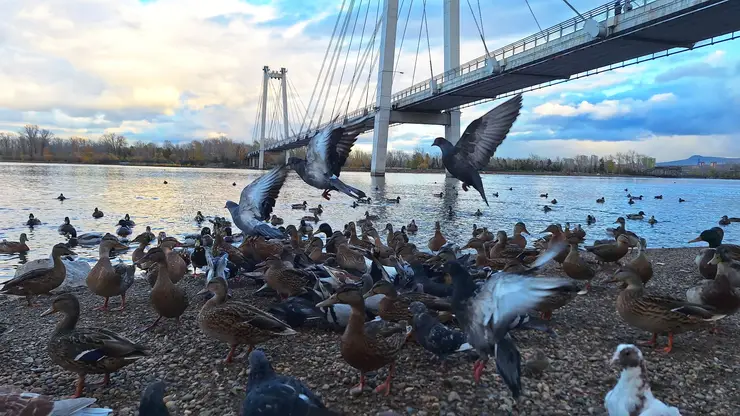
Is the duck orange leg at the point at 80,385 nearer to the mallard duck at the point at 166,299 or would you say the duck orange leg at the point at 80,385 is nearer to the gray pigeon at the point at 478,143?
the mallard duck at the point at 166,299

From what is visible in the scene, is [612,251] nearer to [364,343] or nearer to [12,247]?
[364,343]

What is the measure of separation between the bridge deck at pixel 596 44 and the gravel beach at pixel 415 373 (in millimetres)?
13175

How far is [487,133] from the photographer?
29.0 ft

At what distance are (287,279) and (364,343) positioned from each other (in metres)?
3.09

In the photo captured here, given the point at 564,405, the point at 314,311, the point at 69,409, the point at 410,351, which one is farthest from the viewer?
the point at 314,311

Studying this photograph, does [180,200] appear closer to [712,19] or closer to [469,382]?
[469,382]

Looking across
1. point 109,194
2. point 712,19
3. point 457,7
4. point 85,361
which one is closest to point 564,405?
point 85,361

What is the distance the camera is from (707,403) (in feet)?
14.6

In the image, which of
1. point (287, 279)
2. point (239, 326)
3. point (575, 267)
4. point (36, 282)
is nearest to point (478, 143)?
point (575, 267)

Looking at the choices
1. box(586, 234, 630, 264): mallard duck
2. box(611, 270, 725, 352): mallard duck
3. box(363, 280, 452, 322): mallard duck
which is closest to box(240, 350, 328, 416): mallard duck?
box(363, 280, 452, 322): mallard duck

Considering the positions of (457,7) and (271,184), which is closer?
(271,184)

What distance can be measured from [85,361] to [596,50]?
104 feet

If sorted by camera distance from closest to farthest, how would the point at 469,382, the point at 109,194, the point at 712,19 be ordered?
the point at 469,382
the point at 712,19
the point at 109,194

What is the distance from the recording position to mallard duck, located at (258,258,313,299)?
24.4 feet
